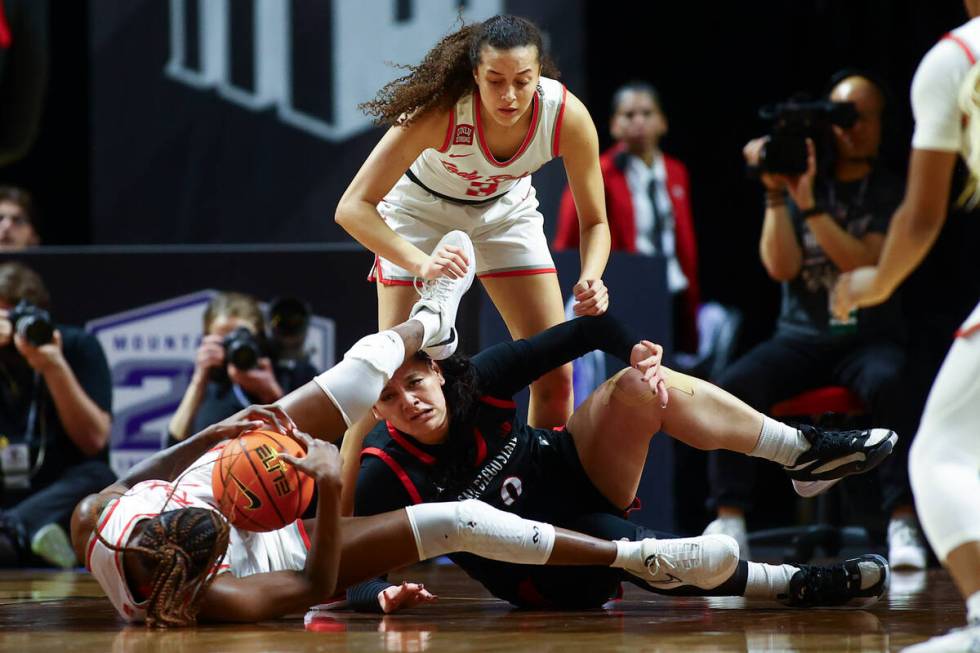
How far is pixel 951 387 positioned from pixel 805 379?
2.84m

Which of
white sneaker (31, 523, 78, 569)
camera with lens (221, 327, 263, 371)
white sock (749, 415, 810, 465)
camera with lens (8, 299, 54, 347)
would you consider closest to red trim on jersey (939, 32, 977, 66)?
white sock (749, 415, 810, 465)

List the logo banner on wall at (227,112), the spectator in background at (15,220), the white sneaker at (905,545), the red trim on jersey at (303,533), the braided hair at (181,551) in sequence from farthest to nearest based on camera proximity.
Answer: the logo banner on wall at (227,112) → the spectator in background at (15,220) → the white sneaker at (905,545) → the red trim on jersey at (303,533) → the braided hair at (181,551)

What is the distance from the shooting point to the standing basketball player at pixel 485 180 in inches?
153

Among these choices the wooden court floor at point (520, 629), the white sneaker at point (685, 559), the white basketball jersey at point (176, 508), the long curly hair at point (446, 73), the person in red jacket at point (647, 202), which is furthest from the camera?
the person in red jacket at point (647, 202)

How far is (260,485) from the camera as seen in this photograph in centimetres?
335

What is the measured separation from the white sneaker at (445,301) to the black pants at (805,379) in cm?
169

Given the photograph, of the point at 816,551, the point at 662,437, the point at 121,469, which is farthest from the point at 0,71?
the point at 816,551

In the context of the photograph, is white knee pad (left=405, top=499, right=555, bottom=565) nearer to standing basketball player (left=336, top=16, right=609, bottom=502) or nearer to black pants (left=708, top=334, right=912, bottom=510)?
standing basketball player (left=336, top=16, right=609, bottom=502)

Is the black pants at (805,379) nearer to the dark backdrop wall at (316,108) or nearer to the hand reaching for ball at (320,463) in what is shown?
the dark backdrop wall at (316,108)

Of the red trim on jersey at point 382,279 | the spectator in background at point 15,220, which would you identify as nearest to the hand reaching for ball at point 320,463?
the red trim on jersey at point 382,279

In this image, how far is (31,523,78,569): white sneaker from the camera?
5516mm

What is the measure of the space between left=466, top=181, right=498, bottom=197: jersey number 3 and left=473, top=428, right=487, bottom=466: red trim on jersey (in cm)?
86

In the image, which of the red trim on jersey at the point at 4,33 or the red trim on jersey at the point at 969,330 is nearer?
the red trim on jersey at the point at 969,330

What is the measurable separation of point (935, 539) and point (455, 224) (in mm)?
2097
